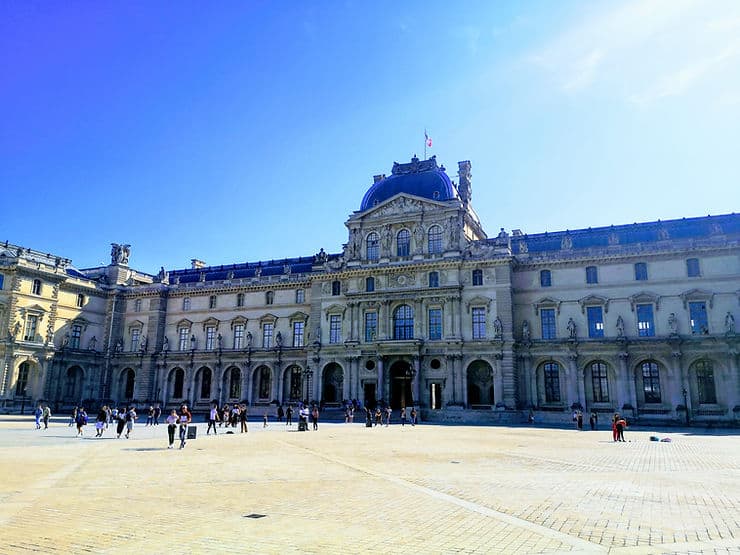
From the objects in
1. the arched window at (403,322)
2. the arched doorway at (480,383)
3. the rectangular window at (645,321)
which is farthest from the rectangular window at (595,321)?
the arched window at (403,322)

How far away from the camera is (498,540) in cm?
1041

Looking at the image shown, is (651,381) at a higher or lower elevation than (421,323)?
lower

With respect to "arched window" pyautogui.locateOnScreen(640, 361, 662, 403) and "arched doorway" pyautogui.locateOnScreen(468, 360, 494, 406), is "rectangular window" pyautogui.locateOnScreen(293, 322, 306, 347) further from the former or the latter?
"arched window" pyautogui.locateOnScreen(640, 361, 662, 403)

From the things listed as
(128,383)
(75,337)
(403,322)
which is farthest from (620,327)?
(75,337)

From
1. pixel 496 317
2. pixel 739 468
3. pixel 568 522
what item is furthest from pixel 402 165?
pixel 568 522

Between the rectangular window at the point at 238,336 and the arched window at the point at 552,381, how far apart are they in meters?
36.5

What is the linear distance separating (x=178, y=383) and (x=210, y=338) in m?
7.48

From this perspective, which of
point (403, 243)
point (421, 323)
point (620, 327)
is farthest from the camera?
point (403, 243)

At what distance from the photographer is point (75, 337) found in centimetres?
7125

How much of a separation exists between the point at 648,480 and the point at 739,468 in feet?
18.8

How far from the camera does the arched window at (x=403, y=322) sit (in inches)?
2395

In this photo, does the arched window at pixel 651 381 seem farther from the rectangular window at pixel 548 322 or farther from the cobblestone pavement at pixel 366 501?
the cobblestone pavement at pixel 366 501

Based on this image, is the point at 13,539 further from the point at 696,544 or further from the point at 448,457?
the point at 448,457

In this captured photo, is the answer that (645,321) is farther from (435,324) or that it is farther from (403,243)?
(403,243)
